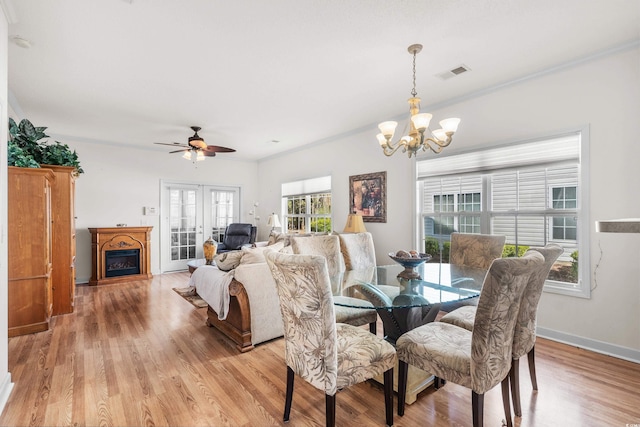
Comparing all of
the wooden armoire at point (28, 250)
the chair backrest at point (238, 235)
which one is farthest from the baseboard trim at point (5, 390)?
the chair backrest at point (238, 235)

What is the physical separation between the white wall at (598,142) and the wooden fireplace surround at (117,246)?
575cm

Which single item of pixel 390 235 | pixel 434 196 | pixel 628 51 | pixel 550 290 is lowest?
pixel 550 290

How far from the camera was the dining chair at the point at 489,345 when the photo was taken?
4.75 feet

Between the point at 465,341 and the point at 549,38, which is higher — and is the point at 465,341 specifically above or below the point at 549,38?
below

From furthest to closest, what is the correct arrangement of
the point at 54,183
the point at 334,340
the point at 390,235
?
the point at 390,235 → the point at 54,183 → the point at 334,340

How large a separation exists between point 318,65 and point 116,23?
1665 mm

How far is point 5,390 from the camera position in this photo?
2.04 metres

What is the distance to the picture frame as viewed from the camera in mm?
4613

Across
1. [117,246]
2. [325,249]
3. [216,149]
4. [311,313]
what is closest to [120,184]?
[117,246]

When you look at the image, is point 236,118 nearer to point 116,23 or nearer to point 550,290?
point 116,23

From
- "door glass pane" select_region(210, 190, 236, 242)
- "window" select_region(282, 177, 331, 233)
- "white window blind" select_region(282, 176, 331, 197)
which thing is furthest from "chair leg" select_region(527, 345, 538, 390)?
"door glass pane" select_region(210, 190, 236, 242)

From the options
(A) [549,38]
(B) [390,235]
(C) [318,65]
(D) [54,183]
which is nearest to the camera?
(A) [549,38]

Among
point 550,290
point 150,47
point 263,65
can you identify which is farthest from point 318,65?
point 550,290

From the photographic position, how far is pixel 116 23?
2.28m
